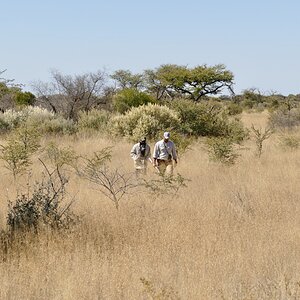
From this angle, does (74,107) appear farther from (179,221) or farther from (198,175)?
(179,221)

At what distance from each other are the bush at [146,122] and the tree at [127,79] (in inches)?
1638

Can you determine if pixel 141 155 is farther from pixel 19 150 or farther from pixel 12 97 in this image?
pixel 12 97

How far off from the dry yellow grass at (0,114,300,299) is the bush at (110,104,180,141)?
15.2 metres

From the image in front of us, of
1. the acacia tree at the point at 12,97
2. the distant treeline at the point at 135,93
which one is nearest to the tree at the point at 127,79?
the distant treeline at the point at 135,93

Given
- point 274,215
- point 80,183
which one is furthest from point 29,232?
point 80,183

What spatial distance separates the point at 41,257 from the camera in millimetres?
7438

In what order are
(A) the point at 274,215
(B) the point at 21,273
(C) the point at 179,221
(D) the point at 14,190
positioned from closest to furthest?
(B) the point at 21,273 < (C) the point at 179,221 < (A) the point at 274,215 < (D) the point at 14,190

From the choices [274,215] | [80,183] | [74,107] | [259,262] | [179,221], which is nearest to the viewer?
[259,262]

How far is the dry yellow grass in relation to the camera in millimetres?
6109

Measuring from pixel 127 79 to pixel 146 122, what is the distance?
158ft

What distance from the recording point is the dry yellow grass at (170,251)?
611 centimetres

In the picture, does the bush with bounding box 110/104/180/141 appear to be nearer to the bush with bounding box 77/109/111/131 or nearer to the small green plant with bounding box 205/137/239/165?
the bush with bounding box 77/109/111/131

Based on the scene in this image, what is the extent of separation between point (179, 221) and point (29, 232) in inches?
98.3

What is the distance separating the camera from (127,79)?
75.5 m
